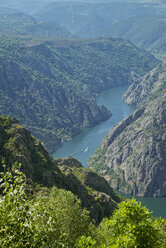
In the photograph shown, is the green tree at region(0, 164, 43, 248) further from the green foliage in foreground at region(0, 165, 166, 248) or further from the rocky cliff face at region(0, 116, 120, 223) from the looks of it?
the rocky cliff face at region(0, 116, 120, 223)

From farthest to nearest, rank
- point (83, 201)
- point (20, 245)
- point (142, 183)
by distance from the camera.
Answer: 1. point (142, 183)
2. point (83, 201)
3. point (20, 245)

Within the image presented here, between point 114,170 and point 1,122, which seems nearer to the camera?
point 1,122

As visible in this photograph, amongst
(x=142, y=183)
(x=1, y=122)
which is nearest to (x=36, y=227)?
(x=1, y=122)

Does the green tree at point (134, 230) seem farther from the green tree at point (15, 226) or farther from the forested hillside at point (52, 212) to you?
the green tree at point (15, 226)

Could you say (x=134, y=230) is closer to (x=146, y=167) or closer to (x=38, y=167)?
(x=38, y=167)

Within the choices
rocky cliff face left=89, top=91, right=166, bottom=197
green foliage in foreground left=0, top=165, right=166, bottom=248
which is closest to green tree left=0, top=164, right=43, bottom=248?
green foliage in foreground left=0, top=165, right=166, bottom=248

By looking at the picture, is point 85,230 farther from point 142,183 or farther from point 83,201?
point 142,183

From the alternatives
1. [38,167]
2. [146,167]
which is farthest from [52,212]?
[146,167]

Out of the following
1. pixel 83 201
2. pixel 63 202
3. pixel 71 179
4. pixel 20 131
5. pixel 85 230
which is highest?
pixel 20 131
